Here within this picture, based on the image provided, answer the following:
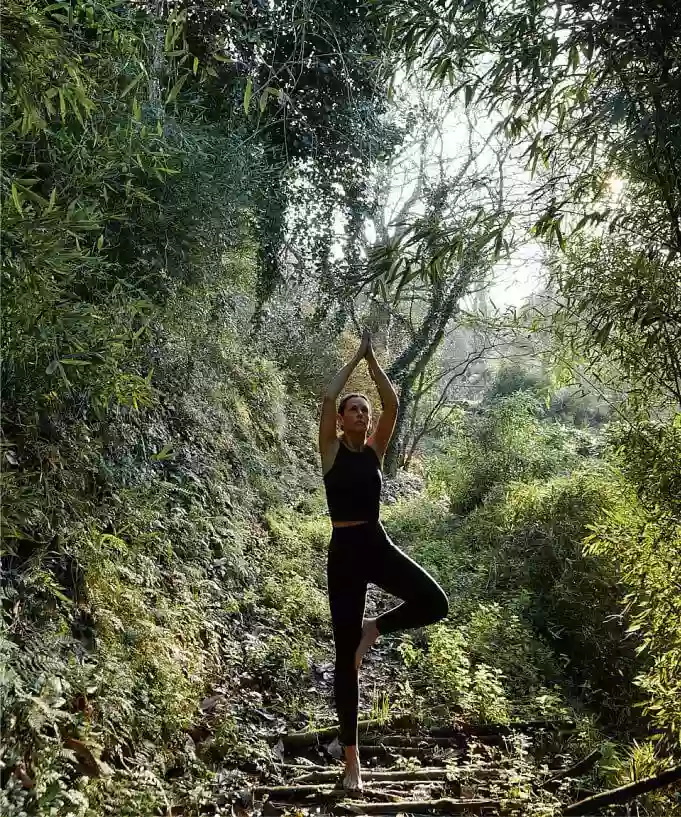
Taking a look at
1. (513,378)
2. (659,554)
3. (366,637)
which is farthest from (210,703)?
(513,378)

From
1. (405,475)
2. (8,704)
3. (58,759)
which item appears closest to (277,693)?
(58,759)

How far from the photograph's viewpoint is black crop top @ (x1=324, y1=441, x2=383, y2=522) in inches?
106

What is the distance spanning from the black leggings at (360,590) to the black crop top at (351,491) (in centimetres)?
6

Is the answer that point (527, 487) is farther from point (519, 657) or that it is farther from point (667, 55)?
point (667, 55)

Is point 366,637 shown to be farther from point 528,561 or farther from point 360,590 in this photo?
point 528,561

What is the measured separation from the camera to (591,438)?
369 inches

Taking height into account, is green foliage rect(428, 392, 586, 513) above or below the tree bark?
above

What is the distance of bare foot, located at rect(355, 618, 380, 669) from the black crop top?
1.61 feet

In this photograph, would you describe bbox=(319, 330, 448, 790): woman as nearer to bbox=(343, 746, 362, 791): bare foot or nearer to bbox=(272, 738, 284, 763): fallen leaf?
bbox=(343, 746, 362, 791): bare foot

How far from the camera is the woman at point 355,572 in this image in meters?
2.68

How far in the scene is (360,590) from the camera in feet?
8.89

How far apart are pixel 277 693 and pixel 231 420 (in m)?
3.69

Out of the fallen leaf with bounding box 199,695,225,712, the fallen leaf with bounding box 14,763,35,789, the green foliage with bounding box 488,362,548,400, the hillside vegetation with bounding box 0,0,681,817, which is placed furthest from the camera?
the green foliage with bounding box 488,362,548,400

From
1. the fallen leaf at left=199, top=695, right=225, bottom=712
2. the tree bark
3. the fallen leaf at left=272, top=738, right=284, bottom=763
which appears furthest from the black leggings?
the fallen leaf at left=199, top=695, right=225, bottom=712
